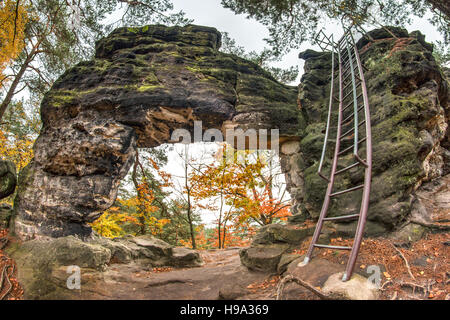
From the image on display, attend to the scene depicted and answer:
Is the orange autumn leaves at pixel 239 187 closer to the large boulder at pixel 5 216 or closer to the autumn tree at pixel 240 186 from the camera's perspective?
the autumn tree at pixel 240 186

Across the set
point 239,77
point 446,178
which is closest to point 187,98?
point 239,77

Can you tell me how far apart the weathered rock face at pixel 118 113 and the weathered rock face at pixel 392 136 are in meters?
1.24

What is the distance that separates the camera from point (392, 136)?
14.0 ft

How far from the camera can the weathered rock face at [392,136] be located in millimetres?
3826

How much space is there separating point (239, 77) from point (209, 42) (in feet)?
6.57

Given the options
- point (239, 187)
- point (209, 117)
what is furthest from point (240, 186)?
point (209, 117)

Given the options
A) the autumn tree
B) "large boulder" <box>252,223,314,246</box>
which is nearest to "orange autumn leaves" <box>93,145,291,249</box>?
the autumn tree

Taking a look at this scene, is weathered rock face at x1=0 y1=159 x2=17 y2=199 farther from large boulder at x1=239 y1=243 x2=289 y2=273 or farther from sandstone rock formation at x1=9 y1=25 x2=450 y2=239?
large boulder at x1=239 y1=243 x2=289 y2=273

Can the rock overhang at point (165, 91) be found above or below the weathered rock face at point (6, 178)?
above

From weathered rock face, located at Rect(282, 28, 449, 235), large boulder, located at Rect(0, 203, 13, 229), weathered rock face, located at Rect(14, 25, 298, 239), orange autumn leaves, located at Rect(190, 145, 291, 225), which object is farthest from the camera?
orange autumn leaves, located at Rect(190, 145, 291, 225)

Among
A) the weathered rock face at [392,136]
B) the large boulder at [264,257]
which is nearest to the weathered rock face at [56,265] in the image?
the large boulder at [264,257]

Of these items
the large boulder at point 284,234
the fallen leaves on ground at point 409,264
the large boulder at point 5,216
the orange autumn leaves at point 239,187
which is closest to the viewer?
the fallen leaves on ground at point 409,264

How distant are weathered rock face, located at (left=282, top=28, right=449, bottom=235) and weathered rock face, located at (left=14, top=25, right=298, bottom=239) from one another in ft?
4.06

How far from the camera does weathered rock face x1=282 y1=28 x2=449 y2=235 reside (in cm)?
383
